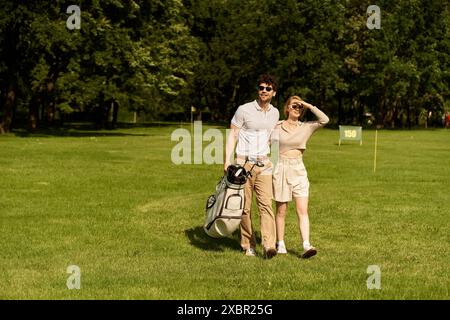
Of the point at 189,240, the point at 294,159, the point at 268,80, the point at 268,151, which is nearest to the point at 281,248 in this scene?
the point at 294,159

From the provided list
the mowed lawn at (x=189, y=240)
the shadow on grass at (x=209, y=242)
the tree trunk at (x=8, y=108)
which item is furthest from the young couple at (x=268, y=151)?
the tree trunk at (x=8, y=108)

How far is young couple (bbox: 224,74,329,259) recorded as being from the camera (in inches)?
402

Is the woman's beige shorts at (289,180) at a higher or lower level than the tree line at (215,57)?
lower

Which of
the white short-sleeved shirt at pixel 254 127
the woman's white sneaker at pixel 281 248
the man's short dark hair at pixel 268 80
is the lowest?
the woman's white sneaker at pixel 281 248

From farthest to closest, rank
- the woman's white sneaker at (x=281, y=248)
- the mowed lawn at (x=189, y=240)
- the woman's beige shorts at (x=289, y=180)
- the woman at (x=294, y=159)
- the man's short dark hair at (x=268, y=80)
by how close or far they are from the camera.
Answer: the woman's white sneaker at (x=281, y=248) → the woman's beige shorts at (x=289, y=180) → the woman at (x=294, y=159) → the man's short dark hair at (x=268, y=80) → the mowed lawn at (x=189, y=240)

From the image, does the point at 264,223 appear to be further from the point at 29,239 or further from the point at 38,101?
the point at 38,101

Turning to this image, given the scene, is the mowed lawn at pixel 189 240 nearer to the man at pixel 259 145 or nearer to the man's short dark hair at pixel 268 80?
the man at pixel 259 145

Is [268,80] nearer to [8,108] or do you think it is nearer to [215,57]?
[8,108]

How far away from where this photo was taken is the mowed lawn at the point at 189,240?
8.65 m

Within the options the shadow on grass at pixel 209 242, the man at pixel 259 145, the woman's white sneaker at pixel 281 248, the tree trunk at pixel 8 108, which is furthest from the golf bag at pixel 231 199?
the tree trunk at pixel 8 108

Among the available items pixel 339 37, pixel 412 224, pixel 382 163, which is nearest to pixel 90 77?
pixel 382 163

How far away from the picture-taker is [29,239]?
38.3 feet

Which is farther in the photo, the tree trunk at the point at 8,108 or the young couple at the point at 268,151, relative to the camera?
the tree trunk at the point at 8,108

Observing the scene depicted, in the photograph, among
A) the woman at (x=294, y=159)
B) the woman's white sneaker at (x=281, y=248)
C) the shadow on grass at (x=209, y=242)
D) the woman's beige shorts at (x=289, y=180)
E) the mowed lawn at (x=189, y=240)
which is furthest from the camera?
the shadow on grass at (x=209, y=242)
